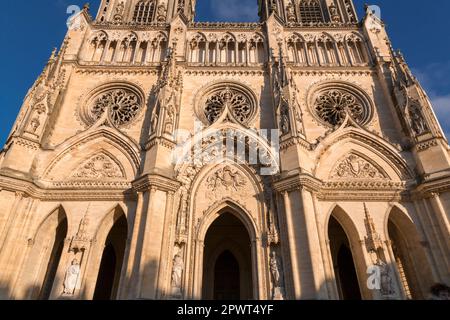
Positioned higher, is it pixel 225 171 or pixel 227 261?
pixel 225 171

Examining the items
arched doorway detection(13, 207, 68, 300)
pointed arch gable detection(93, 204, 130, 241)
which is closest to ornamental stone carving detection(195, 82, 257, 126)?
pointed arch gable detection(93, 204, 130, 241)

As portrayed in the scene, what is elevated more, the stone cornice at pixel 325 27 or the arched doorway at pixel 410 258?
the stone cornice at pixel 325 27

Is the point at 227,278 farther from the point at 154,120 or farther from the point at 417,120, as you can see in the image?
the point at 417,120

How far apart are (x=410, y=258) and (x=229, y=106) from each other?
11478mm

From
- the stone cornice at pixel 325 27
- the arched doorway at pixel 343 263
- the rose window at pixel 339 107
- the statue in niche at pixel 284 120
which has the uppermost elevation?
the stone cornice at pixel 325 27

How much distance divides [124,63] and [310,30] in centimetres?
1304

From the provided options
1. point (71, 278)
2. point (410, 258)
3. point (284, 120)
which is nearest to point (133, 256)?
point (71, 278)

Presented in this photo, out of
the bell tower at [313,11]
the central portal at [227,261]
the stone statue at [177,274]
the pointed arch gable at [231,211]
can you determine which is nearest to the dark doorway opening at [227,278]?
the central portal at [227,261]

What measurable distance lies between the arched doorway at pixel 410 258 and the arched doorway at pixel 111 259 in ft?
43.4

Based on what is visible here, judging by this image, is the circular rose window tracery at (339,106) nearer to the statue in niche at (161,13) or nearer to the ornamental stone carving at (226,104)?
the ornamental stone carving at (226,104)

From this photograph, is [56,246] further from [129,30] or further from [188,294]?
[129,30]

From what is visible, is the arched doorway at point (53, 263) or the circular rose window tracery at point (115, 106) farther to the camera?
the circular rose window tracery at point (115, 106)

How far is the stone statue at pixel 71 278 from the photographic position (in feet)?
39.1

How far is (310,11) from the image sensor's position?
25.9m
